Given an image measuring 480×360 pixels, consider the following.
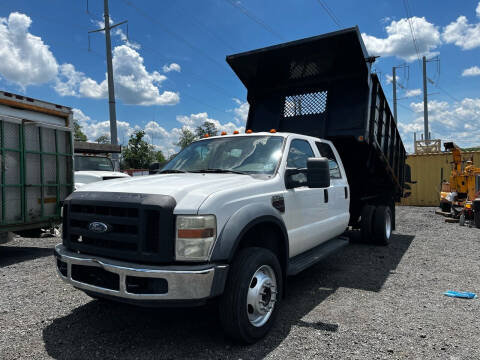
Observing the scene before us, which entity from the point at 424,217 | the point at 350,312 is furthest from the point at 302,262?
the point at 424,217

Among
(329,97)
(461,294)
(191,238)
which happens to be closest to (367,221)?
(329,97)

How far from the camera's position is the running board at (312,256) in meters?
3.73

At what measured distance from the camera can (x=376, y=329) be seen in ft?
10.9

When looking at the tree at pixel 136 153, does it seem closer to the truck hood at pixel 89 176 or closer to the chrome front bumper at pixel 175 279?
the truck hood at pixel 89 176

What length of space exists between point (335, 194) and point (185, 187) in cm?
275

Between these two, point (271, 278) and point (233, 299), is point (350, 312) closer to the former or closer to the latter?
point (271, 278)

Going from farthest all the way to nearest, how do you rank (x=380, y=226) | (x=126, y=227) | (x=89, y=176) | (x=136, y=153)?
(x=136, y=153) → (x=89, y=176) → (x=380, y=226) → (x=126, y=227)

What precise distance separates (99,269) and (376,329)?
8.34 feet

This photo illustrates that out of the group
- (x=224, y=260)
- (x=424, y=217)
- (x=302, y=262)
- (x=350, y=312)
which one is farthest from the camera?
(x=424, y=217)

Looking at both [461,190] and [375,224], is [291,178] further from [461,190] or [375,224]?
[461,190]

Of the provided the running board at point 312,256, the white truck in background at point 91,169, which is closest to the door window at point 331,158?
the running board at point 312,256

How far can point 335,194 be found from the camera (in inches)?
196

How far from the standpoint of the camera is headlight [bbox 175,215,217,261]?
2.63 metres

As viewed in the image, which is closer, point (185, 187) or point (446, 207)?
point (185, 187)
